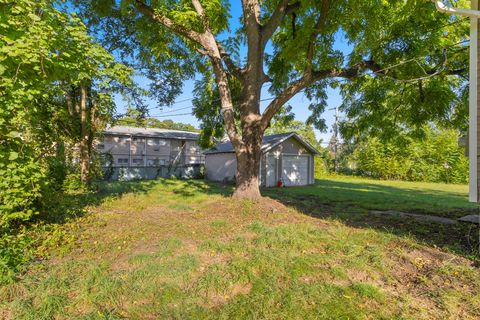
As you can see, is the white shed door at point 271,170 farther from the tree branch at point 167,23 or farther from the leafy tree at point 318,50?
the tree branch at point 167,23

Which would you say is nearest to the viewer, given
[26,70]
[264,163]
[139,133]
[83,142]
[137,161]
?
[26,70]

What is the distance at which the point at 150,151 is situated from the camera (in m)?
25.6

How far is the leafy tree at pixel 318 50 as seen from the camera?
677 centimetres

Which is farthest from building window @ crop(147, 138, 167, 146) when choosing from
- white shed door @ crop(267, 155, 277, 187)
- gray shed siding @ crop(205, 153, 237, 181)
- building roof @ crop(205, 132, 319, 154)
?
white shed door @ crop(267, 155, 277, 187)

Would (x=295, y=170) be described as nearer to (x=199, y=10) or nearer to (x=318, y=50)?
(x=318, y=50)

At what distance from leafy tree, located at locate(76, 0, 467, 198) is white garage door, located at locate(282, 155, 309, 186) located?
24.4ft

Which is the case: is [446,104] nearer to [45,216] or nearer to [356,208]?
[356,208]

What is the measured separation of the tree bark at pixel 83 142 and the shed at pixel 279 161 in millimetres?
8976

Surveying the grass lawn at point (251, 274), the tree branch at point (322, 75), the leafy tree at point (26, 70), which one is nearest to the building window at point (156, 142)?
the tree branch at point (322, 75)

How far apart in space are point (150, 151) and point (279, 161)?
14.5 metres

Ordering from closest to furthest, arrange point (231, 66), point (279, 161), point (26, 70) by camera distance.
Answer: point (26, 70)
point (231, 66)
point (279, 161)

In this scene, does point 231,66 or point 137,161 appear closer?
point 231,66

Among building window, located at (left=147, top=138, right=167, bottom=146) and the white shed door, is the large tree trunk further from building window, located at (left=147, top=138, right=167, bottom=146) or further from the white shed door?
building window, located at (left=147, top=138, right=167, bottom=146)

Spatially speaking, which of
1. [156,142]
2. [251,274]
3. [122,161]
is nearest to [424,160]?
[156,142]
